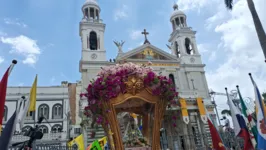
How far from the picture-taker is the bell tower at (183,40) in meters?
30.4

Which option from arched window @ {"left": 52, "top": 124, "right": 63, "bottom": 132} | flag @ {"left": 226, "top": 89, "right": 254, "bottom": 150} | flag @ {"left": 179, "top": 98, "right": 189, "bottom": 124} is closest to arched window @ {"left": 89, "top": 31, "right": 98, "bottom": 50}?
arched window @ {"left": 52, "top": 124, "right": 63, "bottom": 132}

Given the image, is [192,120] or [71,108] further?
[71,108]

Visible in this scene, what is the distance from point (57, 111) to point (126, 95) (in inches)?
1012

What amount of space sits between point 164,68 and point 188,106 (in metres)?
7.45

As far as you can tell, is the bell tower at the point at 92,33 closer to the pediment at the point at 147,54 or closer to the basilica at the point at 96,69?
the basilica at the point at 96,69

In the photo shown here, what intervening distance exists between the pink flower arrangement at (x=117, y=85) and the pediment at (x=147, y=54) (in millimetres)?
20642

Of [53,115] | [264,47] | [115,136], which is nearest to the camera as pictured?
[115,136]

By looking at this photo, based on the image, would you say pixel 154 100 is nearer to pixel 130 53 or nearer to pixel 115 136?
pixel 115 136

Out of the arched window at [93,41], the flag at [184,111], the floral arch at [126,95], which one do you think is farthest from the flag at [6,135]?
the arched window at [93,41]

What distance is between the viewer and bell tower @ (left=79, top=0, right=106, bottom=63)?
26.1 metres

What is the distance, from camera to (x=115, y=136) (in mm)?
5379

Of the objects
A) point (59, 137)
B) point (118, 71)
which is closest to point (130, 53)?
point (59, 137)

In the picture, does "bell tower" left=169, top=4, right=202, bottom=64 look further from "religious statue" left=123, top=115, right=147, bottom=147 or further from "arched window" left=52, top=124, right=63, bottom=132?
"religious statue" left=123, top=115, right=147, bottom=147

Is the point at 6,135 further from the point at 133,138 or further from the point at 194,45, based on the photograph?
the point at 194,45
